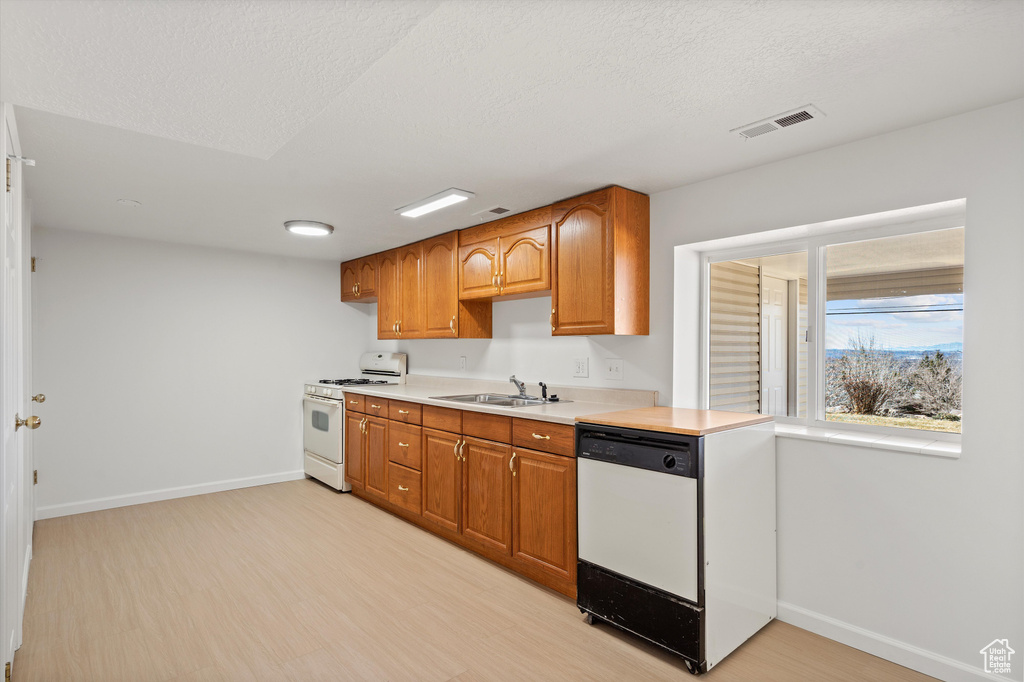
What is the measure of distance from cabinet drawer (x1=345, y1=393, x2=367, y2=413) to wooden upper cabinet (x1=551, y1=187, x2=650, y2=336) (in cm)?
200

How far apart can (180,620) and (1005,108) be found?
4.00 meters

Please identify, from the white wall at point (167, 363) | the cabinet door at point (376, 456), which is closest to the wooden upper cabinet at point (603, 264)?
the cabinet door at point (376, 456)

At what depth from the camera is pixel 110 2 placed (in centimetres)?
116

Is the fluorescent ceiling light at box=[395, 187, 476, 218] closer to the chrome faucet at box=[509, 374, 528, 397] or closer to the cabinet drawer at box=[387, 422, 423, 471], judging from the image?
the chrome faucet at box=[509, 374, 528, 397]

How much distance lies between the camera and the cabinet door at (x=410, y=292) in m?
4.41

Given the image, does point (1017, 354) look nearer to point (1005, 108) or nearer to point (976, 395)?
point (976, 395)

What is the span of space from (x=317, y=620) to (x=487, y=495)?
106 centimetres

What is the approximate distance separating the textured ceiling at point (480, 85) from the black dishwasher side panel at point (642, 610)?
6.27ft

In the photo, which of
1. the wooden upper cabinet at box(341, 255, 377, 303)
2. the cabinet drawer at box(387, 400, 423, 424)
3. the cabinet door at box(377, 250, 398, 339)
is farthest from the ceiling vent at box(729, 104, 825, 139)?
the wooden upper cabinet at box(341, 255, 377, 303)

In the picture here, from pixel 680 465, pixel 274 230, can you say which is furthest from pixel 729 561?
pixel 274 230

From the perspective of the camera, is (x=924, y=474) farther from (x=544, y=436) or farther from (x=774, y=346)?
(x=544, y=436)

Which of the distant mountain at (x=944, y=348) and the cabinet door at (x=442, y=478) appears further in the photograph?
the cabinet door at (x=442, y=478)

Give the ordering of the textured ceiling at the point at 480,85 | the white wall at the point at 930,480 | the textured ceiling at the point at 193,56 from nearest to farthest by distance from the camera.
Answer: the textured ceiling at the point at 193,56 < the textured ceiling at the point at 480,85 < the white wall at the point at 930,480

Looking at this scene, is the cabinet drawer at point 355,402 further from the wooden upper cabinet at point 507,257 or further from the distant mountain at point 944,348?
the distant mountain at point 944,348
